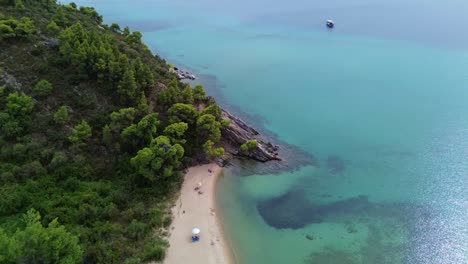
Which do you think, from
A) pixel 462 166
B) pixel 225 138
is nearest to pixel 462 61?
pixel 462 166

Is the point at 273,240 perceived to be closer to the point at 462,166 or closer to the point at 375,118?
the point at 462,166

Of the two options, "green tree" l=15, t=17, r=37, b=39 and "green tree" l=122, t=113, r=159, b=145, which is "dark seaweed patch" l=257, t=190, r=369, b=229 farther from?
"green tree" l=15, t=17, r=37, b=39

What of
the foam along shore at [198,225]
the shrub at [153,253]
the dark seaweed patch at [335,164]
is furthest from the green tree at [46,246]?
the dark seaweed patch at [335,164]

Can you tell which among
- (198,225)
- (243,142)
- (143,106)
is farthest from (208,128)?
(198,225)

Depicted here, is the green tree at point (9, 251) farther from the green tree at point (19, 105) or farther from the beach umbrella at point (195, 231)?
the green tree at point (19, 105)

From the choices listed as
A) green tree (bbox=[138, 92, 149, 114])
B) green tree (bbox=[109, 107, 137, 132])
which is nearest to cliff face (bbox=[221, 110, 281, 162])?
green tree (bbox=[138, 92, 149, 114])

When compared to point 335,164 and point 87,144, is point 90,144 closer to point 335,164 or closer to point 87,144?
point 87,144
